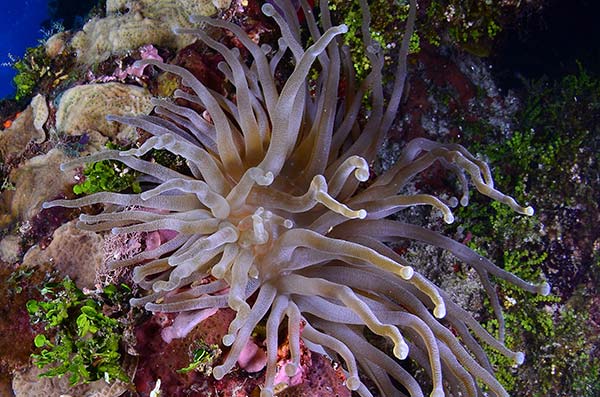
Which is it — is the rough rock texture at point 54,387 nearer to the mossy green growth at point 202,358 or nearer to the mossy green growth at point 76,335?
the mossy green growth at point 76,335

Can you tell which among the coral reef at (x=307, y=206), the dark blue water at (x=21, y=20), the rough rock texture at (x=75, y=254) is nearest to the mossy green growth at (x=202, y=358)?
the coral reef at (x=307, y=206)

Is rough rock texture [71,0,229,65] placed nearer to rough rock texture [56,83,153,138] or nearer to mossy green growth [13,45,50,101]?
rough rock texture [56,83,153,138]

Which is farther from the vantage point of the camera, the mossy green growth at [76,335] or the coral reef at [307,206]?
the mossy green growth at [76,335]

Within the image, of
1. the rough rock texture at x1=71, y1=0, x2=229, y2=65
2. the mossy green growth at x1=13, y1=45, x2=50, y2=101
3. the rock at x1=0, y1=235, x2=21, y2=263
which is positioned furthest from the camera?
the mossy green growth at x1=13, y1=45, x2=50, y2=101

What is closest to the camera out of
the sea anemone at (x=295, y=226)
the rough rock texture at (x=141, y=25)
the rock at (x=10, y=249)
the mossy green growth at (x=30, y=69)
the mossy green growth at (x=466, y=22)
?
the sea anemone at (x=295, y=226)

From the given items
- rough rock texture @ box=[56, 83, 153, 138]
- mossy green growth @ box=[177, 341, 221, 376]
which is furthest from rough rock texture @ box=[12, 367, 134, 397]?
rough rock texture @ box=[56, 83, 153, 138]

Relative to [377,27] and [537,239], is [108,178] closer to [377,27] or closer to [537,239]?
[377,27]

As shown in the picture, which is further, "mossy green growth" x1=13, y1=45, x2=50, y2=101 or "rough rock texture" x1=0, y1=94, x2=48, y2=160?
"mossy green growth" x1=13, y1=45, x2=50, y2=101
